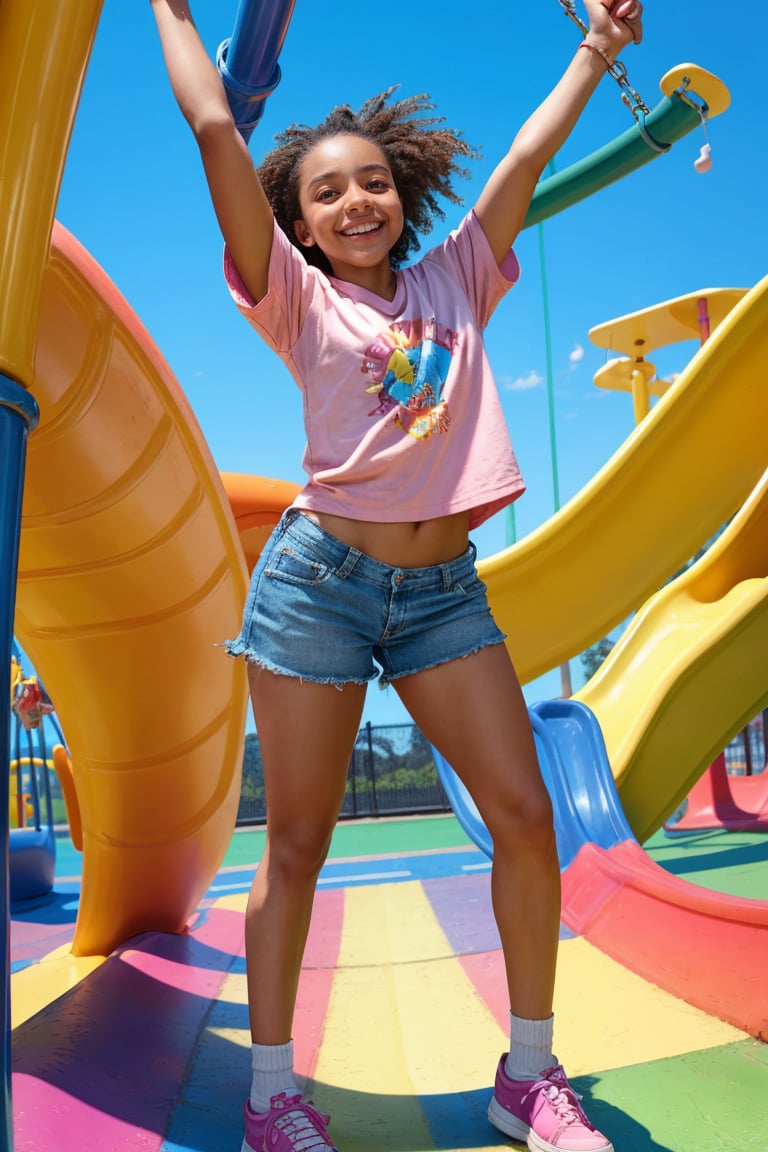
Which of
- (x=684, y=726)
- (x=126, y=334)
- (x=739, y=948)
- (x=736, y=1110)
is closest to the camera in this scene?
(x=736, y=1110)

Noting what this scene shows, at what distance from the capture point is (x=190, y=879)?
3.11 meters

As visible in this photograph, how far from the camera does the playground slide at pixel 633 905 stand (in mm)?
1980

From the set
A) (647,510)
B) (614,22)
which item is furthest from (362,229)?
(647,510)

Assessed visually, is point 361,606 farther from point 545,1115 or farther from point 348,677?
point 545,1115

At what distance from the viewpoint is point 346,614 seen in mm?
1503

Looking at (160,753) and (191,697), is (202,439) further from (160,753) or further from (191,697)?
(160,753)

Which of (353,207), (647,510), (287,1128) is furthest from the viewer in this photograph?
(647,510)

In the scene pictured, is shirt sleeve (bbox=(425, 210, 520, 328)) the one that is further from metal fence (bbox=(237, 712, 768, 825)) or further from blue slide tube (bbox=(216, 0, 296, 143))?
metal fence (bbox=(237, 712, 768, 825))

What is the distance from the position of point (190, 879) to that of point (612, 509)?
296 cm

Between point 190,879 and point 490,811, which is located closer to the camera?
point 490,811

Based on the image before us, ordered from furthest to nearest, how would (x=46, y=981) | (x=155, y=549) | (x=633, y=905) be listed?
(x=46, y=981) < (x=633, y=905) < (x=155, y=549)

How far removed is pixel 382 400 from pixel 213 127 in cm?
47

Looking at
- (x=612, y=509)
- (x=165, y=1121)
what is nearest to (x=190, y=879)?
(x=165, y=1121)

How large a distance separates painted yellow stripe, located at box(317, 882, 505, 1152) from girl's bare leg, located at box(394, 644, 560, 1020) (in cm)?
27
